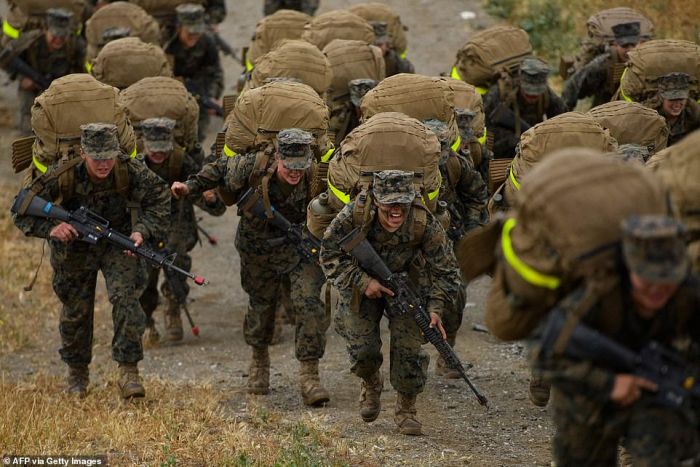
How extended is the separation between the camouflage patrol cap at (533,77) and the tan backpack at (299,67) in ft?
5.77

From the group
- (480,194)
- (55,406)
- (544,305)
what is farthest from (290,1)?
(544,305)

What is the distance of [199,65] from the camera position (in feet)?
51.2

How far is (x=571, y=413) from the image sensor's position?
20.5 ft

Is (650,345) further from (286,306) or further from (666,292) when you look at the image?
(286,306)

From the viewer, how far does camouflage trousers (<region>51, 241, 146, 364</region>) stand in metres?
10.0

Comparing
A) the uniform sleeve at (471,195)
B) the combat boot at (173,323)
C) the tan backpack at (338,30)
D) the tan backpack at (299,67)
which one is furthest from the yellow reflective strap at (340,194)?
the tan backpack at (338,30)

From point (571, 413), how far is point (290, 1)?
1320cm

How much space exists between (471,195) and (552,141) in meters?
1.38

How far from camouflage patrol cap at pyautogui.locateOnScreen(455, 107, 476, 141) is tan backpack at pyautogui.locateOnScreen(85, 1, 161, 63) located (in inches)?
206

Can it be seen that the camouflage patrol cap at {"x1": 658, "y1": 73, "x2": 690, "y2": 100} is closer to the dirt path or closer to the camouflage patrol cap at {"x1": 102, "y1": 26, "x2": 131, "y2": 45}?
the dirt path

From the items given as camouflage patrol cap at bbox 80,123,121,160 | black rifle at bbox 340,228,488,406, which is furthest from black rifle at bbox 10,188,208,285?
black rifle at bbox 340,228,488,406

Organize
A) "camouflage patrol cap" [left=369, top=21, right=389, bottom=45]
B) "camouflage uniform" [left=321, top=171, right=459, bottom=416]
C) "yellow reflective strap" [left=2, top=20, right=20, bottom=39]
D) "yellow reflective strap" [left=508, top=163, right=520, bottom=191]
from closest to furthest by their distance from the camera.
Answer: "camouflage uniform" [left=321, top=171, right=459, bottom=416] → "yellow reflective strap" [left=508, top=163, right=520, bottom=191] → "camouflage patrol cap" [left=369, top=21, right=389, bottom=45] → "yellow reflective strap" [left=2, top=20, right=20, bottom=39]

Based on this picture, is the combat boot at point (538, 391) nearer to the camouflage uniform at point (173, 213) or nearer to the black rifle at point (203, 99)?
the camouflage uniform at point (173, 213)

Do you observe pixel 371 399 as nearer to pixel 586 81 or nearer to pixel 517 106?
pixel 517 106
